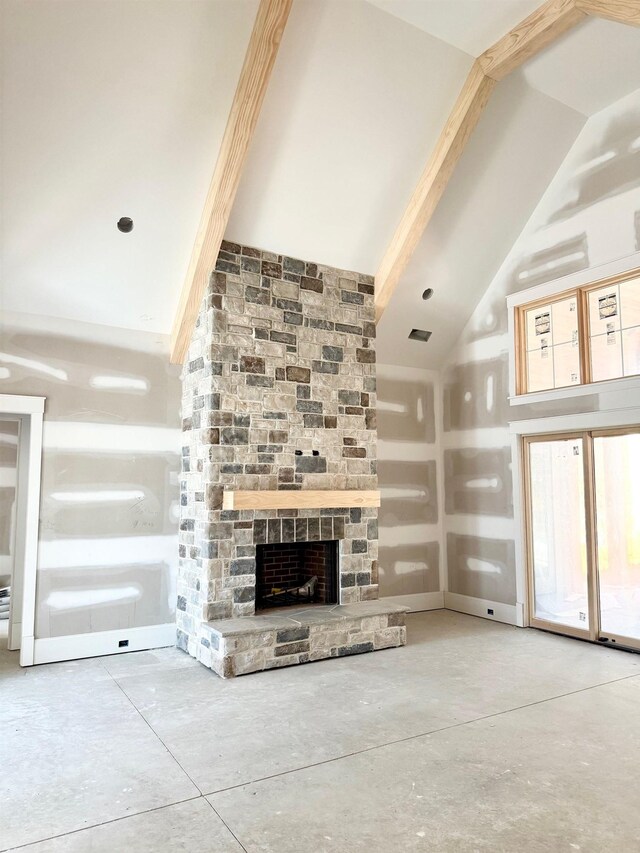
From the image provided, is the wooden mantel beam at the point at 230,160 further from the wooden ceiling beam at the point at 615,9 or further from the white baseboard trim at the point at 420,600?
the white baseboard trim at the point at 420,600

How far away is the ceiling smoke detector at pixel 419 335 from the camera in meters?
7.21

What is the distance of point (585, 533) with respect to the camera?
5.95 meters

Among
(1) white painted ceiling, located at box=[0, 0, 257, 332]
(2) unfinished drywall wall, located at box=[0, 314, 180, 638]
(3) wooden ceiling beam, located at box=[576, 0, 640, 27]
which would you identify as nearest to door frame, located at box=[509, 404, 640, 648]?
(3) wooden ceiling beam, located at box=[576, 0, 640, 27]

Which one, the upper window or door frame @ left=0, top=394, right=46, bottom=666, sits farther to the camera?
the upper window

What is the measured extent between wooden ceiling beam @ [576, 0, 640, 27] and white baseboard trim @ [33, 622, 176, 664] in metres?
6.09

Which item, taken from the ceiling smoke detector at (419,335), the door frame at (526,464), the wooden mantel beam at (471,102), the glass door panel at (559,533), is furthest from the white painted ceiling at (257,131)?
the glass door panel at (559,533)

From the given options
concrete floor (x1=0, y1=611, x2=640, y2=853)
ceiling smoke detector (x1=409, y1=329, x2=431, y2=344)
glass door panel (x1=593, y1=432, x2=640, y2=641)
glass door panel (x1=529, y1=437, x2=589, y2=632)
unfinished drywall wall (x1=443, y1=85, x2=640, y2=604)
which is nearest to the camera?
concrete floor (x1=0, y1=611, x2=640, y2=853)

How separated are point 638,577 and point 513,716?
2.21m

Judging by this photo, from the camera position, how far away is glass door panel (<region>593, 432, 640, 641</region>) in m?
5.55

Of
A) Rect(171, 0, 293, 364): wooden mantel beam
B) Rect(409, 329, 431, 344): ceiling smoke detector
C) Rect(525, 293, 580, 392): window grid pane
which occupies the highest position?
Rect(171, 0, 293, 364): wooden mantel beam

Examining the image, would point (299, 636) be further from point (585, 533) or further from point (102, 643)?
point (585, 533)

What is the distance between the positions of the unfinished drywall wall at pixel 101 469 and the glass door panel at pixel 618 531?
4101 mm

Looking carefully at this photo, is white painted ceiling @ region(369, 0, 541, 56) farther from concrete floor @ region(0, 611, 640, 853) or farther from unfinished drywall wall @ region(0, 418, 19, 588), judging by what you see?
unfinished drywall wall @ region(0, 418, 19, 588)

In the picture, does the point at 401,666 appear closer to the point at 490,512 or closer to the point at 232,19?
the point at 490,512
